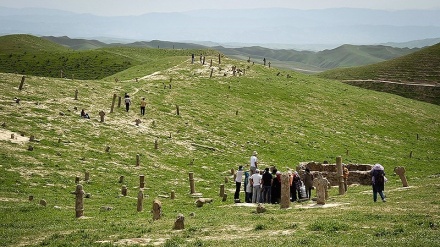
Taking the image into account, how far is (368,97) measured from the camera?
104m

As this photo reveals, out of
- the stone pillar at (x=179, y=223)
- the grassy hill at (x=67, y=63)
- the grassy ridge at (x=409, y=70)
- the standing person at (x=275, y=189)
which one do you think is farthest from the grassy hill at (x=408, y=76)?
the stone pillar at (x=179, y=223)

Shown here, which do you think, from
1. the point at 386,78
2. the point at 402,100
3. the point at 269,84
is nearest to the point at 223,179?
the point at 269,84

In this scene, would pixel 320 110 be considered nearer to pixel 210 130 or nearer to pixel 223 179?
pixel 210 130

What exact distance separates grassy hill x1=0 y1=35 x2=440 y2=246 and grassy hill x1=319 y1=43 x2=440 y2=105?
95.8 feet

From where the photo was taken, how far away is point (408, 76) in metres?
152

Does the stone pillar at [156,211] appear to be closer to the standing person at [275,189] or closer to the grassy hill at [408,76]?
the standing person at [275,189]

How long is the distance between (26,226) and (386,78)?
145410 millimetres

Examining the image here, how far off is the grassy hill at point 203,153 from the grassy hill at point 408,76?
1150 inches

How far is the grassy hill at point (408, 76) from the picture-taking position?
136375 millimetres

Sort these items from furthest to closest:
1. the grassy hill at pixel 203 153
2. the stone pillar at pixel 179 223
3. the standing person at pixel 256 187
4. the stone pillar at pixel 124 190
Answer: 1. the stone pillar at pixel 124 190
2. the standing person at pixel 256 187
3. the stone pillar at pixel 179 223
4. the grassy hill at pixel 203 153

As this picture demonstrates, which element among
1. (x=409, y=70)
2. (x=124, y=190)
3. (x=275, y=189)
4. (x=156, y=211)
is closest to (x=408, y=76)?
(x=409, y=70)

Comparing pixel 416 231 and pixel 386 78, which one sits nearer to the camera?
pixel 416 231

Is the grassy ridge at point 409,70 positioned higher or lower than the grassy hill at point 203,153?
higher

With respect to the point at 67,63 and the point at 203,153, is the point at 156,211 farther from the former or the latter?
the point at 67,63
